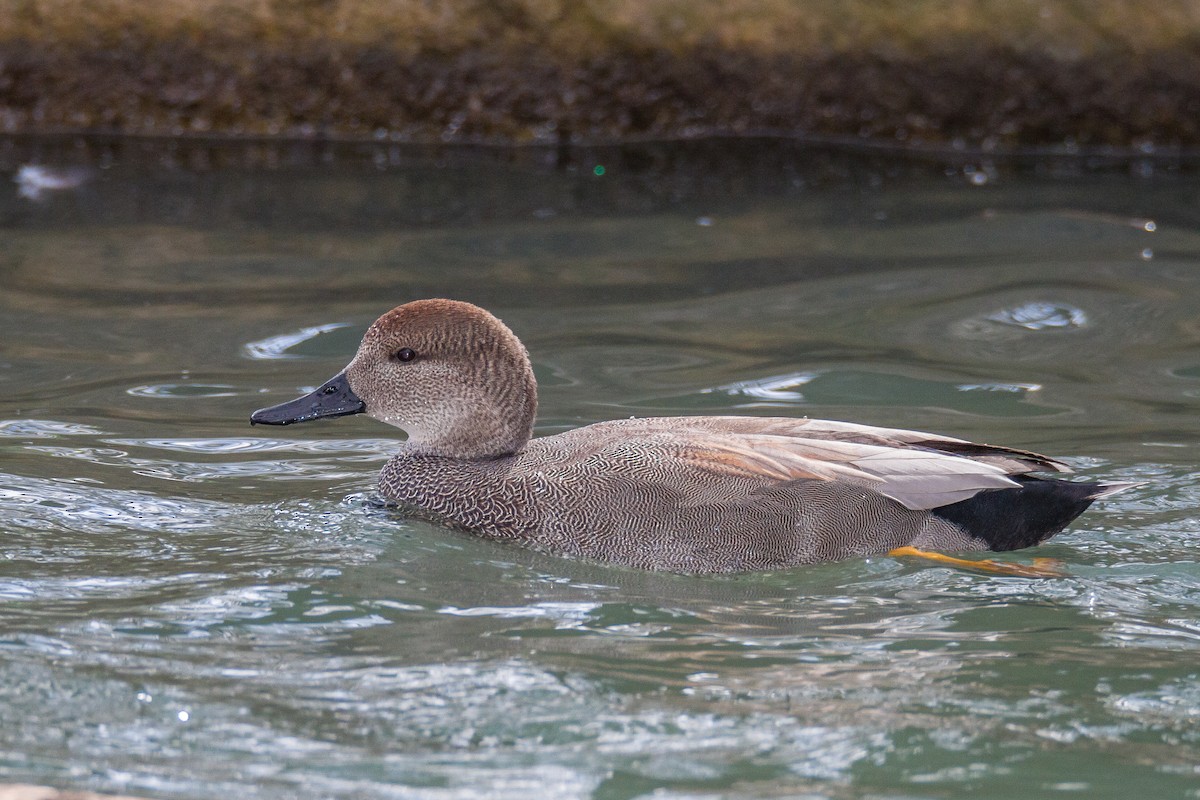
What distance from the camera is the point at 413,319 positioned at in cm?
554

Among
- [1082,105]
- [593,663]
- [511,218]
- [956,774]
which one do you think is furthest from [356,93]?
[956,774]

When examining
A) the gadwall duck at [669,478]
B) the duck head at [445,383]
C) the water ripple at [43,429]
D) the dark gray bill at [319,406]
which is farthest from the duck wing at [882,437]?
the water ripple at [43,429]

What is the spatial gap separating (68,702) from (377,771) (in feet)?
2.83

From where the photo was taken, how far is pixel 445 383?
5.54 m

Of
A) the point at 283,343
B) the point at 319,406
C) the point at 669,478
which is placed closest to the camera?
the point at 669,478

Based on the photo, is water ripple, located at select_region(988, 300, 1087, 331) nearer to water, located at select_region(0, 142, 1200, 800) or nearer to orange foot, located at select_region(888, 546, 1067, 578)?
water, located at select_region(0, 142, 1200, 800)

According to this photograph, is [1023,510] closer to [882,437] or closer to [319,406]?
[882,437]

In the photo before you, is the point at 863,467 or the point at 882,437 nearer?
the point at 863,467

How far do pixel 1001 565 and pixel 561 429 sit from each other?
6.71 feet

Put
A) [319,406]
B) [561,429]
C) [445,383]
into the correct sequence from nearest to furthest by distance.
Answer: [445,383] < [319,406] < [561,429]

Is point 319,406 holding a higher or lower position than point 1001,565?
higher

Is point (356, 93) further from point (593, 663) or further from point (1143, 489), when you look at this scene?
point (593, 663)

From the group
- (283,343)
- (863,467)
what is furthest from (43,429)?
(863,467)

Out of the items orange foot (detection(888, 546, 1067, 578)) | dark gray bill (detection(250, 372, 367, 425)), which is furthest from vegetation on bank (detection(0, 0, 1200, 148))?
orange foot (detection(888, 546, 1067, 578))
